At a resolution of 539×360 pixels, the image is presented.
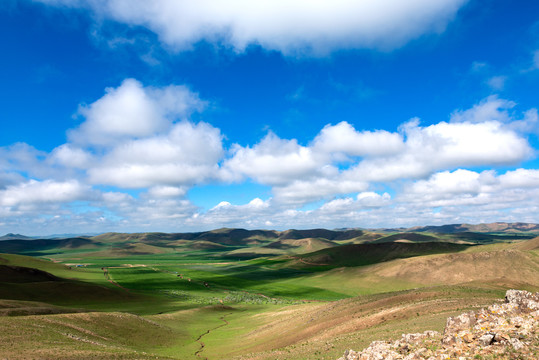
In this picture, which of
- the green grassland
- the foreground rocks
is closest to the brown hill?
the green grassland

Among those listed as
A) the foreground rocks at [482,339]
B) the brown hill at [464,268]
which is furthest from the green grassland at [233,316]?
the foreground rocks at [482,339]

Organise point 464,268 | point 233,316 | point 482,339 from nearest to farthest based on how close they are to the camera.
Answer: point 482,339 → point 233,316 → point 464,268

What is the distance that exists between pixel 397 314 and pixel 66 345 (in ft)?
150

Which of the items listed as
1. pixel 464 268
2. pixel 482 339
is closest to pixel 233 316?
pixel 482 339

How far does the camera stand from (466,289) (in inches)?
2227

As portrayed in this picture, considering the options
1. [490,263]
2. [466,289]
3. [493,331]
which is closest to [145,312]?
[466,289]

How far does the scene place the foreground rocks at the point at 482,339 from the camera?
18.2m

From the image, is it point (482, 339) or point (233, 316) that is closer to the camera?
point (482, 339)

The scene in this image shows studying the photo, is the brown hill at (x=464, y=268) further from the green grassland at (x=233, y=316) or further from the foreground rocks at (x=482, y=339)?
the foreground rocks at (x=482, y=339)

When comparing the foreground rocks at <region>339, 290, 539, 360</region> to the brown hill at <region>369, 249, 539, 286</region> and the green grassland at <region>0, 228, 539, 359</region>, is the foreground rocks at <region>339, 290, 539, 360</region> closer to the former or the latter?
the green grassland at <region>0, 228, 539, 359</region>

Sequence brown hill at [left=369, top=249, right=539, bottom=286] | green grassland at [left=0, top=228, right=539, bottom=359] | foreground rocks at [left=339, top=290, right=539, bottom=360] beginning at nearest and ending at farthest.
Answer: foreground rocks at [left=339, top=290, right=539, bottom=360] → green grassland at [left=0, top=228, right=539, bottom=359] → brown hill at [left=369, top=249, right=539, bottom=286]

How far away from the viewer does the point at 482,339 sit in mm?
19266

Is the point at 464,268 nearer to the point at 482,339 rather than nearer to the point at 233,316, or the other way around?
the point at 233,316

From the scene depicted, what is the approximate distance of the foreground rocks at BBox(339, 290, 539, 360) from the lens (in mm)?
18234
